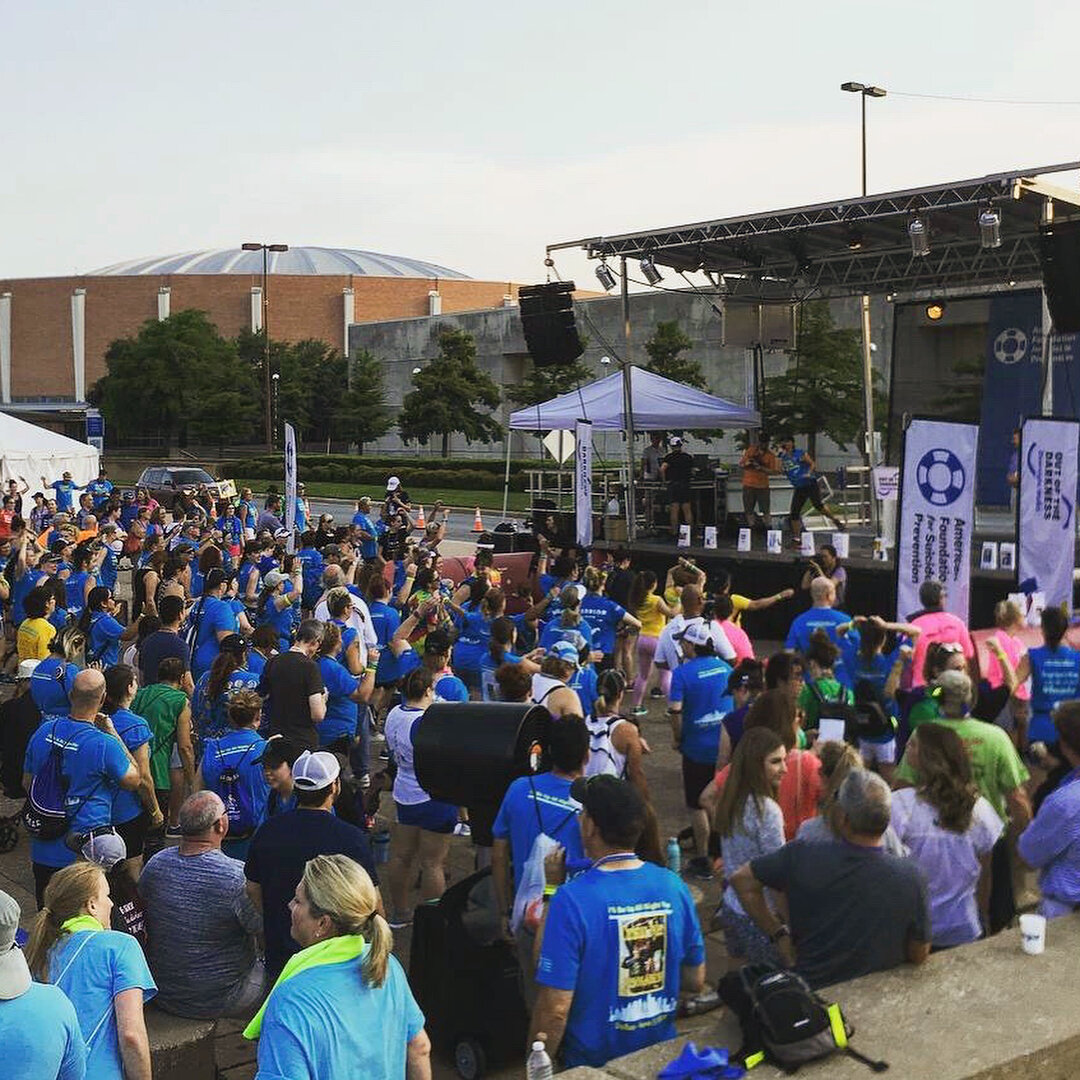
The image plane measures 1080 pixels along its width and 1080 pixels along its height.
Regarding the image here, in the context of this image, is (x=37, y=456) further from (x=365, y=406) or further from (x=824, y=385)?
→ (x=365, y=406)

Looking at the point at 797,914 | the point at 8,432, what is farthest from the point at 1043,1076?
the point at 8,432

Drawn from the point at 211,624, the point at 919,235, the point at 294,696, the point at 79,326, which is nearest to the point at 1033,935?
the point at 294,696

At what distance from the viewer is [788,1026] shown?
3.38m

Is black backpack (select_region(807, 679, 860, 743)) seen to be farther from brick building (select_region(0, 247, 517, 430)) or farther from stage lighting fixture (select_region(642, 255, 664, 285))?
brick building (select_region(0, 247, 517, 430))

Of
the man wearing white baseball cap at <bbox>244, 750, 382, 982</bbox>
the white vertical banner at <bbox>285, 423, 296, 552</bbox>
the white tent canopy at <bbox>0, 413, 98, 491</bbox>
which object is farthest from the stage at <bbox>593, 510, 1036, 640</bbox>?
the white tent canopy at <bbox>0, 413, 98, 491</bbox>

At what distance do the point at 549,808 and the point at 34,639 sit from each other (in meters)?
6.19

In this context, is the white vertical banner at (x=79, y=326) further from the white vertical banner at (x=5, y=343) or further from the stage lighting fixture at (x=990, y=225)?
the stage lighting fixture at (x=990, y=225)

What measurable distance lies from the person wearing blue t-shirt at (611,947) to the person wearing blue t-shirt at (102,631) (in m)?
6.88

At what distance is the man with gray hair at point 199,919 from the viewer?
5.00 m

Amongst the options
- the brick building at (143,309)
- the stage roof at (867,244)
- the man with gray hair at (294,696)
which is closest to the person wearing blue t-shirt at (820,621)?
the man with gray hair at (294,696)

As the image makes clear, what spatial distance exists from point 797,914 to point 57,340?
313 ft

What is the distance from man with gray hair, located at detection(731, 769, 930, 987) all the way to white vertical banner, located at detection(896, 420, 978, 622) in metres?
6.77

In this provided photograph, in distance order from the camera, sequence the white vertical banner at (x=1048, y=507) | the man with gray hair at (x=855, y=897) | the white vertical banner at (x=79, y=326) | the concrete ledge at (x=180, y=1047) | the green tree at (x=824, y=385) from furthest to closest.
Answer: the white vertical banner at (x=79, y=326)
the green tree at (x=824, y=385)
the white vertical banner at (x=1048, y=507)
the concrete ledge at (x=180, y=1047)
the man with gray hair at (x=855, y=897)

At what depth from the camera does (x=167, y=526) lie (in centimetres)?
→ 2072
